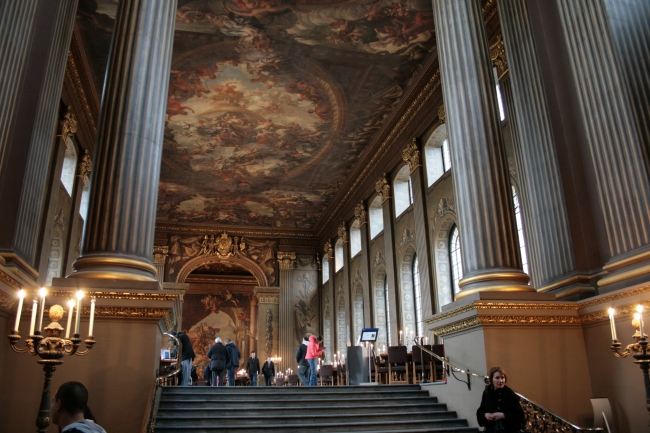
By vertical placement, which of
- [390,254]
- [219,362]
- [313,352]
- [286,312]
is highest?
[390,254]

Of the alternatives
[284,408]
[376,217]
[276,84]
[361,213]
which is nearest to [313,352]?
[284,408]

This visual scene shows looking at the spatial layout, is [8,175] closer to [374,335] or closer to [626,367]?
[626,367]

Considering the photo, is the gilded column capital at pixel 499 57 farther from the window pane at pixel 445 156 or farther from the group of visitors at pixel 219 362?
the group of visitors at pixel 219 362

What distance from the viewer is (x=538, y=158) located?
822cm

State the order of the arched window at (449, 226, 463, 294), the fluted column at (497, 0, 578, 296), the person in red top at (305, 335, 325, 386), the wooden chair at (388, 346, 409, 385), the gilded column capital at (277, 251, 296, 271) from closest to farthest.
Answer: the fluted column at (497, 0, 578, 296) → the wooden chair at (388, 346, 409, 385) → the person in red top at (305, 335, 325, 386) → the arched window at (449, 226, 463, 294) → the gilded column capital at (277, 251, 296, 271)

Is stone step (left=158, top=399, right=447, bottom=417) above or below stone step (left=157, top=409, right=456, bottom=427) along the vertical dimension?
above

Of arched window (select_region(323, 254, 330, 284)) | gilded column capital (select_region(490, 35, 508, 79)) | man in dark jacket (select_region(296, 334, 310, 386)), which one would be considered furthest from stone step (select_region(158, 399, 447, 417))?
arched window (select_region(323, 254, 330, 284))

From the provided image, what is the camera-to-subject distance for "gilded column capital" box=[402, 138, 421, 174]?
16.0 meters

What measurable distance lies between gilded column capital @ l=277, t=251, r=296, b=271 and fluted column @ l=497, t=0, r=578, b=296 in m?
18.1

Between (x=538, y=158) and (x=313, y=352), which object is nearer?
(x=538, y=158)

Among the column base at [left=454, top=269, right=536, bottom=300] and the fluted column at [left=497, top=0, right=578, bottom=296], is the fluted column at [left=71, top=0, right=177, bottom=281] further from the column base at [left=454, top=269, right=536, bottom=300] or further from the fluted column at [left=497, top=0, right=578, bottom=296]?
the fluted column at [left=497, top=0, right=578, bottom=296]

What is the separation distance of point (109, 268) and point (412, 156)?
11484 millimetres

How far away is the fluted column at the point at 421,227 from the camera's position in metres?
15.0

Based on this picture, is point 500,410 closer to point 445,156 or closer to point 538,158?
point 538,158
